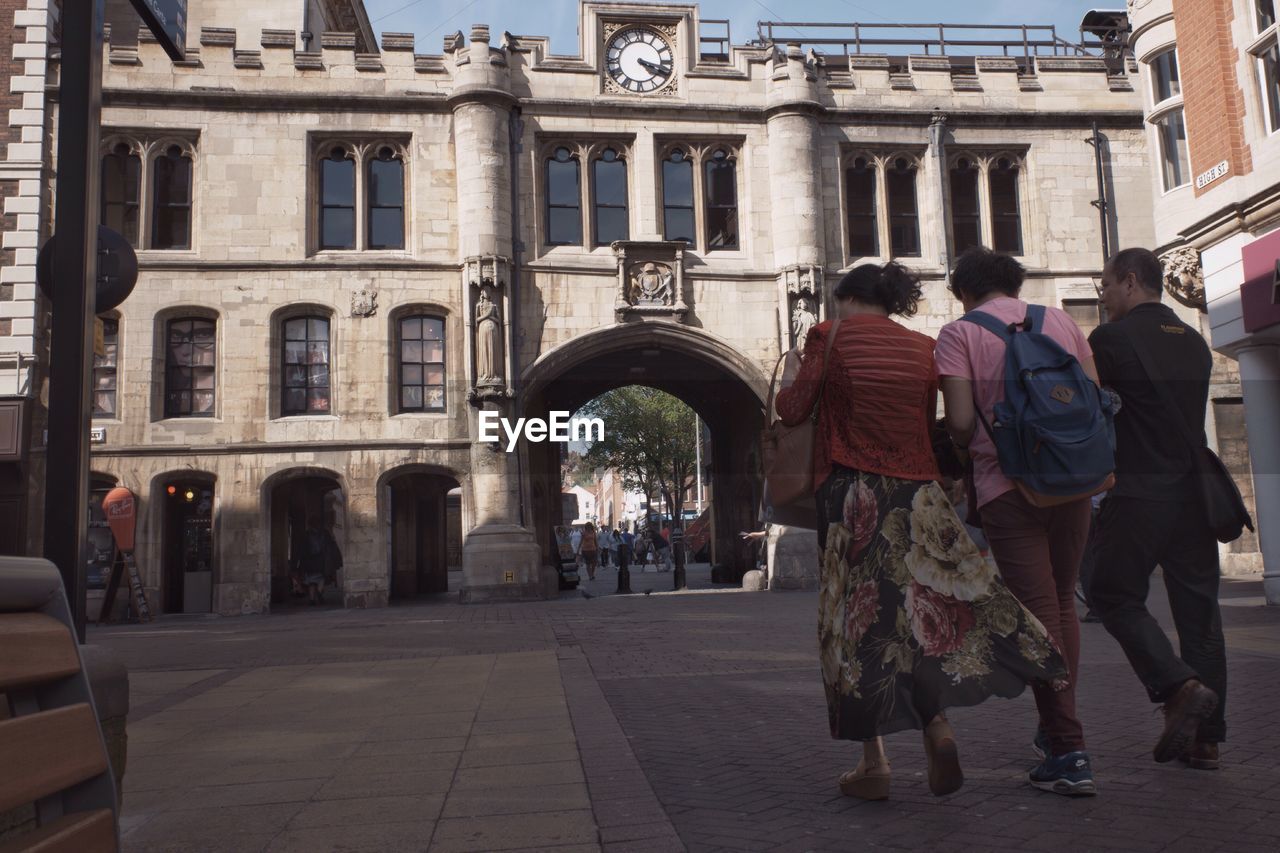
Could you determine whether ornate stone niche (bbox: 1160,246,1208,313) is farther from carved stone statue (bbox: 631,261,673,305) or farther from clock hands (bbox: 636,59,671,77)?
clock hands (bbox: 636,59,671,77)

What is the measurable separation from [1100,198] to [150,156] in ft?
63.4

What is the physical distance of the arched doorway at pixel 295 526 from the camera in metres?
21.2

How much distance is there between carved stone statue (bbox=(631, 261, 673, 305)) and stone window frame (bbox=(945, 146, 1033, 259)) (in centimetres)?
640

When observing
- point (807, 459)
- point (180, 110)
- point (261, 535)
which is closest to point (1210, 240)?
point (807, 459)

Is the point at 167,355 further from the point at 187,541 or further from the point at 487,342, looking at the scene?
the point at 487,342

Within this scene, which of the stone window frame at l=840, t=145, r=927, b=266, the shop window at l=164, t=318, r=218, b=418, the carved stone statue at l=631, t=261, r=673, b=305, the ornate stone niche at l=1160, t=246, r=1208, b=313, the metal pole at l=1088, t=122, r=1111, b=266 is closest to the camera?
the ornate stone niche at l=1160, t=246, r=1208, b=313

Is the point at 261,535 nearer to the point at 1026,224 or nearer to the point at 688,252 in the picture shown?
the point at 688,252

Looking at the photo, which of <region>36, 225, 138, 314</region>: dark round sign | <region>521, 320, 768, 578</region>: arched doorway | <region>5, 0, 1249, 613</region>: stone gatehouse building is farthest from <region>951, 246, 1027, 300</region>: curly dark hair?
<region>521, 320, 768, 578</region>: arched doorway

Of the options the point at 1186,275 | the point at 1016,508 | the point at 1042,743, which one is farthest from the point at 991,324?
the point at 1186,275

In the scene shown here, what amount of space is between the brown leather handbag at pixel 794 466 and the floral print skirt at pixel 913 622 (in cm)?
A: 22

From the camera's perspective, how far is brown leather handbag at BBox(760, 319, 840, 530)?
412 cm

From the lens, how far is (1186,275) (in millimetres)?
13320

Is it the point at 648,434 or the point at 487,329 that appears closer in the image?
the point at 487,329

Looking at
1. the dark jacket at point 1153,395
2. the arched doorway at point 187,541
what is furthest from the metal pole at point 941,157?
the dark jacket at point 1153,395
